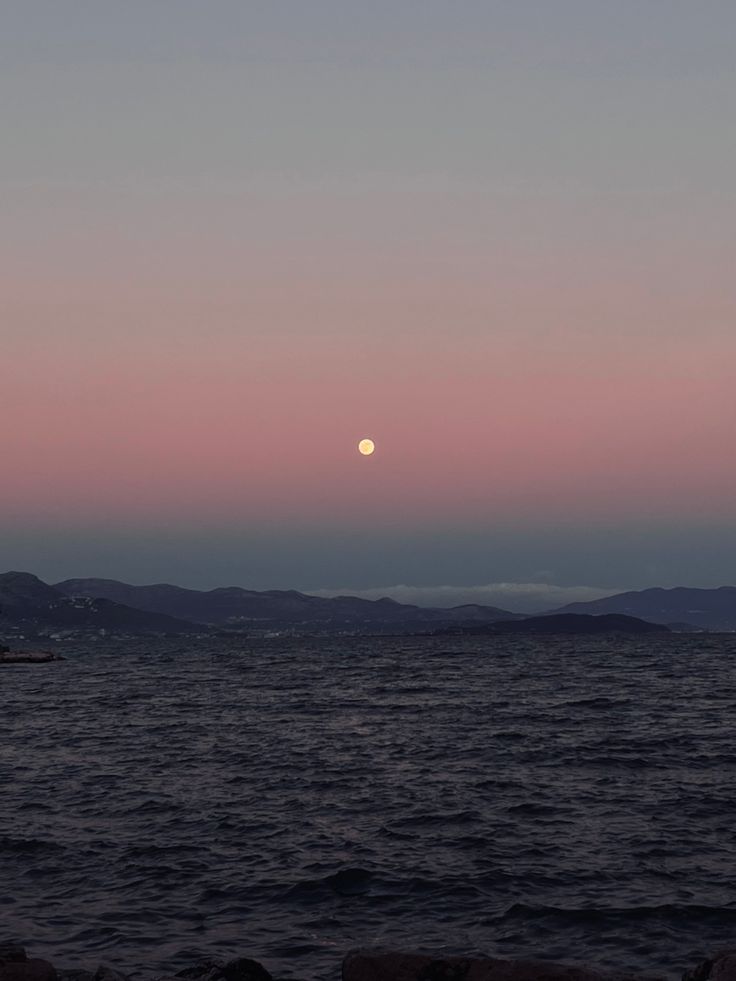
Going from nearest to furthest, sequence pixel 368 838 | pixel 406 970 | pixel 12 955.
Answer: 1. pixel 406 970
2. pixel 12 955
3. pixel 368 838

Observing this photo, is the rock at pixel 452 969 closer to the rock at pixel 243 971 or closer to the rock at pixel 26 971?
the rock at pixel 243 971

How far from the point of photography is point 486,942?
69.2 ft

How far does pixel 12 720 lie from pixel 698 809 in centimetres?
5356

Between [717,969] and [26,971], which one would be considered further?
[26,971]

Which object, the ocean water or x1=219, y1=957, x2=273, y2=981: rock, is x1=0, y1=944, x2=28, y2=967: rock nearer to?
the ocean water

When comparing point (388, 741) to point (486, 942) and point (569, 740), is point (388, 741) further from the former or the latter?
point (486, 942)

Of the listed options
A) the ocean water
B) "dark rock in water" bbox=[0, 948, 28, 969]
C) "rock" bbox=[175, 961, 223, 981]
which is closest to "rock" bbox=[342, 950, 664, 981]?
the ocean water

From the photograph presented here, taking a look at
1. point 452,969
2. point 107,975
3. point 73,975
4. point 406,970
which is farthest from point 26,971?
point 452,969

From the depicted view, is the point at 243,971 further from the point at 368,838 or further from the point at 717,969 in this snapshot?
the point at 368,838

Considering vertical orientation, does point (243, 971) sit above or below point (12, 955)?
below

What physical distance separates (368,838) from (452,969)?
1323 cm

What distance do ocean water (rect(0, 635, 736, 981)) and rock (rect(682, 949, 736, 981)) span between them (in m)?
2.10

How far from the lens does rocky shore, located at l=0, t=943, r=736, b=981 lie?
55.3 ft

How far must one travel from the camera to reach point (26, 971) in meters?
17.7
